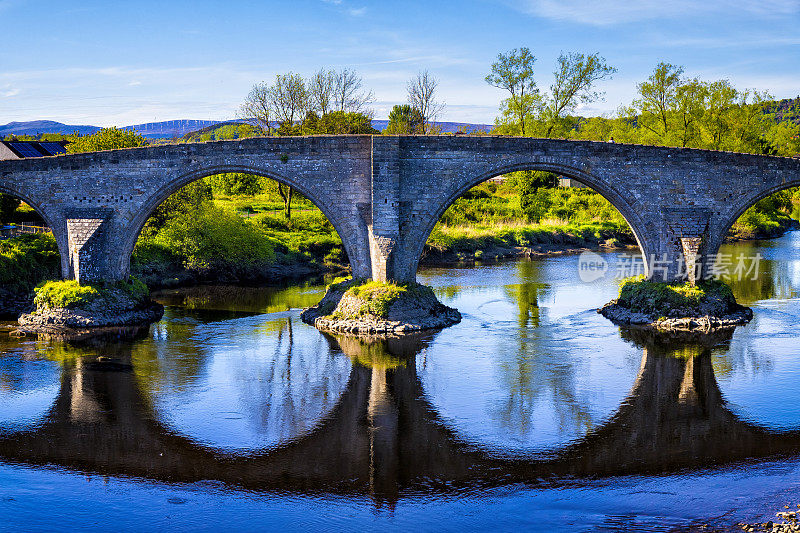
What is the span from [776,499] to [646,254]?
526 inches

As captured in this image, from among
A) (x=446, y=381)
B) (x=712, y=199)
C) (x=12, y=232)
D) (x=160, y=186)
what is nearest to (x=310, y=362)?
(x=446, y=381)

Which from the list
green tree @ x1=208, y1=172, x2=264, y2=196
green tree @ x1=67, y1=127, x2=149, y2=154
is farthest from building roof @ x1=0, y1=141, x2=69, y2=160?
green tree @ x1=67, y1=127, x2=149, y2=154

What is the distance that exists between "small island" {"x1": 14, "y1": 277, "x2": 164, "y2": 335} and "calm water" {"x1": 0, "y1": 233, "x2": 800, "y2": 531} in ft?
5.21

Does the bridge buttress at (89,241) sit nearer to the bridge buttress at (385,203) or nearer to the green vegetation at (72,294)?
the green vegetation at (72,294)

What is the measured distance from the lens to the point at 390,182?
2336cm

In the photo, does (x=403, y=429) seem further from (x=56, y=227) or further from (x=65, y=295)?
(x=56, y=227)

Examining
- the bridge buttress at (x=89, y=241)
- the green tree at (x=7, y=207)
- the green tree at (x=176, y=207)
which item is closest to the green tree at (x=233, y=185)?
the green tree at (x=176, y=207)

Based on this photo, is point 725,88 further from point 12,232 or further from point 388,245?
point 12,232

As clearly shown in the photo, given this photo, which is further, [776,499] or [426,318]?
[426,318]

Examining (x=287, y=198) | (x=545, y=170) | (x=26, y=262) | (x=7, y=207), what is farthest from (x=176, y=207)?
(x=545, y=170)

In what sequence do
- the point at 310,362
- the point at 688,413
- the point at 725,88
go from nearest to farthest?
the point at 688,413
the point at 310,362
the point at 725,88

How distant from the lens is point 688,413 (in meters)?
16.1

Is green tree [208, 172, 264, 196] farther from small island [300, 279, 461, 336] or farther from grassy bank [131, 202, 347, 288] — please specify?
small island [300, 279, 461, 336]

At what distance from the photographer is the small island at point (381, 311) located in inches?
898
